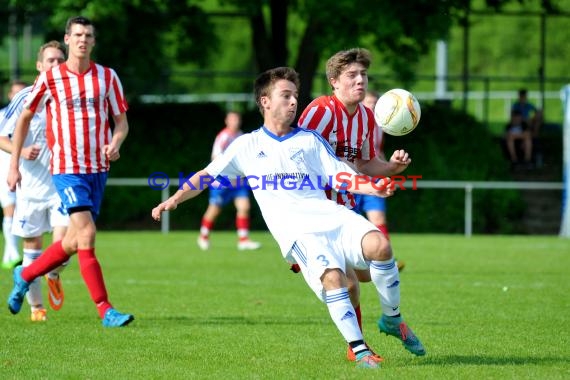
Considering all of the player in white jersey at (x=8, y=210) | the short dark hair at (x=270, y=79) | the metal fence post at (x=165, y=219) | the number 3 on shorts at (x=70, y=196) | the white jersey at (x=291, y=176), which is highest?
the short dark hair at (x=270, y=79)

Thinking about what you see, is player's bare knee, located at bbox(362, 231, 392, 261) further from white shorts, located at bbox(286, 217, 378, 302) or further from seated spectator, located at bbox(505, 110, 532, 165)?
seated spectator, located at bbox(505, 110, 532, 165)

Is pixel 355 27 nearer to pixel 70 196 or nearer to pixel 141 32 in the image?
pixel 141 32

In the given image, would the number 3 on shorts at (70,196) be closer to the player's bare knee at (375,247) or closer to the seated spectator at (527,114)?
the player's bare knee at (375,247)

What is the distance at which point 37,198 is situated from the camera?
8594 mm

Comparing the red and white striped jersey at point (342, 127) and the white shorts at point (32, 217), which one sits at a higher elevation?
the red and white striped jersey at point (342, 127)

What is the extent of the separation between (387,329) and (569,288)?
4.90 meters

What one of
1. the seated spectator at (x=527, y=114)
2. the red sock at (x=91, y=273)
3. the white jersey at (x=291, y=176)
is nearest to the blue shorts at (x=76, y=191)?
the red sock at (x=91, y=273)

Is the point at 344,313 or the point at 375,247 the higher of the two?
the point at 375,247

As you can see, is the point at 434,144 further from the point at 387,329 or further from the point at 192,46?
the point at 387,329

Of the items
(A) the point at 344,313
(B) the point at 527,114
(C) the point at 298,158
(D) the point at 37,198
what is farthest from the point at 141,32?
(A) the point at 344,313

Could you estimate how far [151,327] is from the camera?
780 centimetres

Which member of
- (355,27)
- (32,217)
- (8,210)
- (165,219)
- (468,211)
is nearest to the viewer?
(32,217)

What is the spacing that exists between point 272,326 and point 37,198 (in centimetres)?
233

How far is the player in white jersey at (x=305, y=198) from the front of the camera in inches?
230
